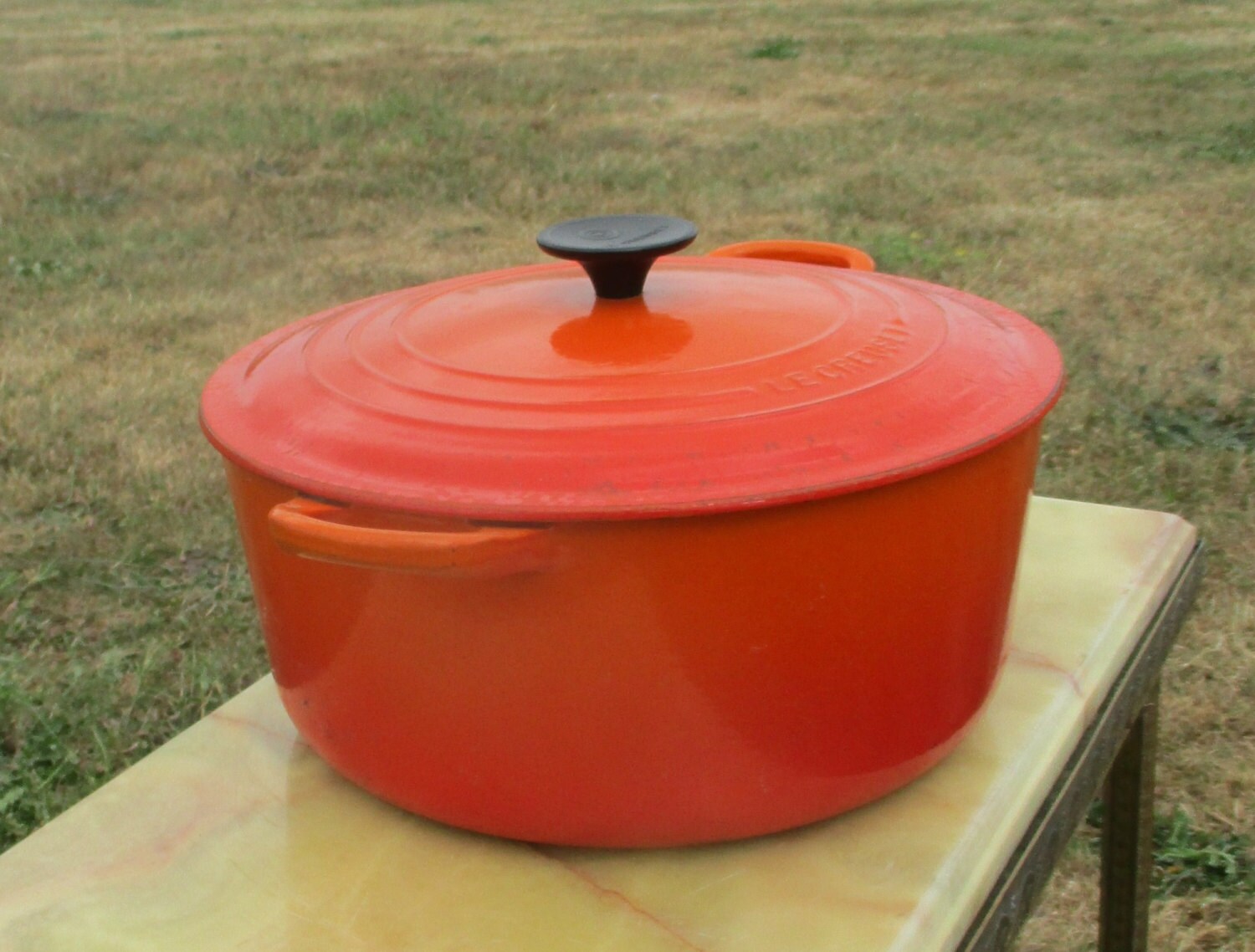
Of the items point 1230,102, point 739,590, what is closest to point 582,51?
point 1230,102

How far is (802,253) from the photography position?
3.89 ft

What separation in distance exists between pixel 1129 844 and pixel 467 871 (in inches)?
31.6

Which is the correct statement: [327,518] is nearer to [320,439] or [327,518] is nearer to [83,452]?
[320,439]

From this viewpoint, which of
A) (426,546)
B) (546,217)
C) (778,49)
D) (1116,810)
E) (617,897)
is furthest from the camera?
(778,49)

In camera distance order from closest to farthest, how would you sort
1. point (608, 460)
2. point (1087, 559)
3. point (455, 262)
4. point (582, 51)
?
point (608, 460)
point (1087, 559)
point (455, 262)
point (582, 51)

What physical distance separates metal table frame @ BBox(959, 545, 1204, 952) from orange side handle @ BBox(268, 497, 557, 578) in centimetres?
37

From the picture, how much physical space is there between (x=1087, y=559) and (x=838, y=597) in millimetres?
572

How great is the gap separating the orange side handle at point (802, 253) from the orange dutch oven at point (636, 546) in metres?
0.26

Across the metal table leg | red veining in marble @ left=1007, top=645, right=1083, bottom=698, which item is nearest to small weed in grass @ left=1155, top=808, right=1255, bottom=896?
the metal table leg

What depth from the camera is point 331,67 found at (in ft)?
Result: 20.6

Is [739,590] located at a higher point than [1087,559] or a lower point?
higher

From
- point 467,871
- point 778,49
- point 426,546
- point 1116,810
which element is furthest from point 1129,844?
point 778,49

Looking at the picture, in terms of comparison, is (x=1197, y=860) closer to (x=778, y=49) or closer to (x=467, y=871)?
(x=467, y=871)

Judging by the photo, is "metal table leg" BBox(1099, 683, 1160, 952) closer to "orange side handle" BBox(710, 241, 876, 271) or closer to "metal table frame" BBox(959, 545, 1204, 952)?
"metal table frame" BBox(959, 545, 1204, 952)
